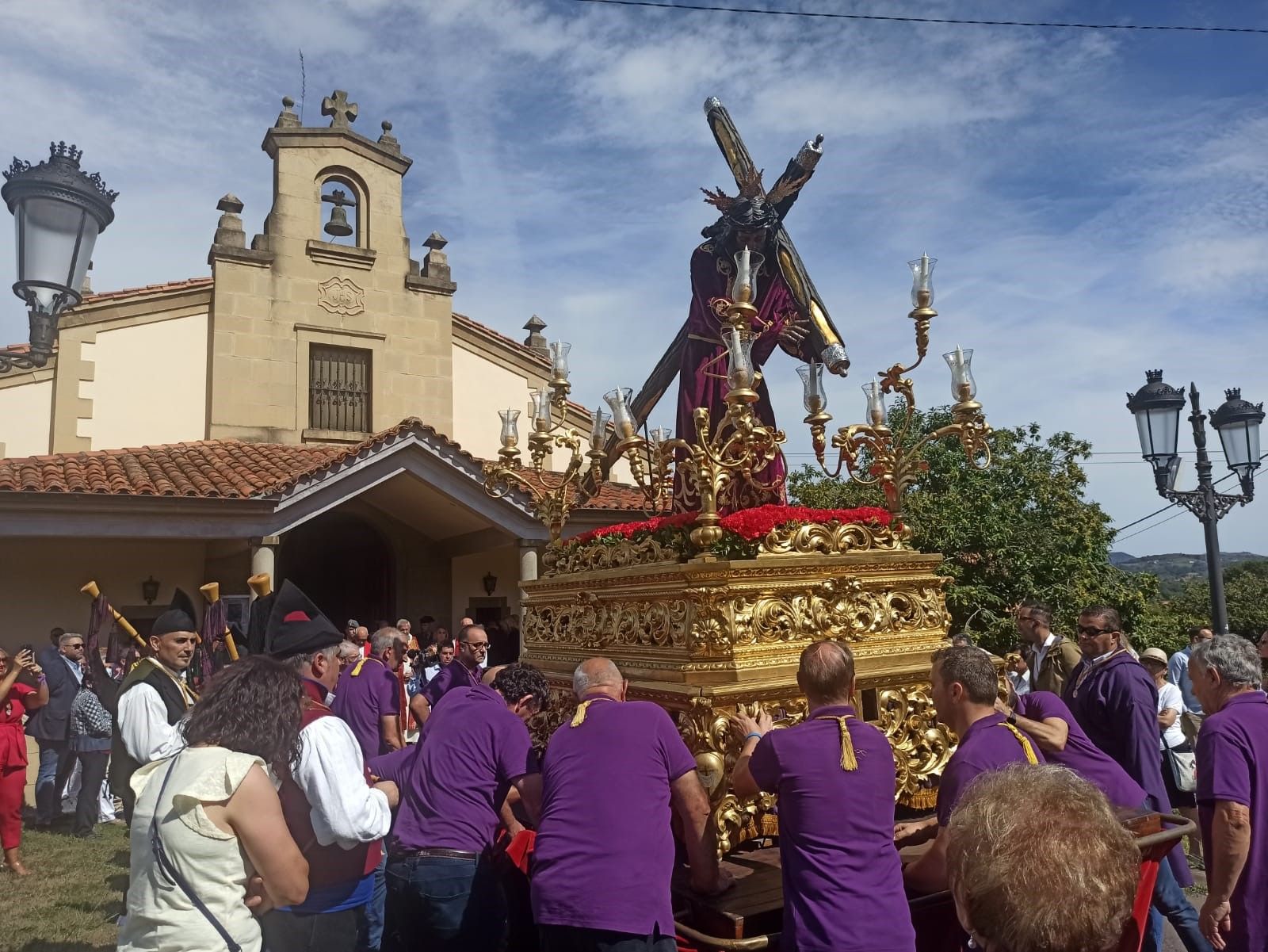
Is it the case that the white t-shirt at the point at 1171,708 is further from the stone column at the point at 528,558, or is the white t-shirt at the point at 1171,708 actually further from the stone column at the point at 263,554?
the stone column at the point at 263,554

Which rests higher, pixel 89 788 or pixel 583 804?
pixel 583 804

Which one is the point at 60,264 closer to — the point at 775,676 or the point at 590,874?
the point at 590,874

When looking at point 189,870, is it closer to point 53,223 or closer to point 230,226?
point 53,223

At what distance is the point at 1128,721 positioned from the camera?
15.2 feet

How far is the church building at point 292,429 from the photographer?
11.2 metres

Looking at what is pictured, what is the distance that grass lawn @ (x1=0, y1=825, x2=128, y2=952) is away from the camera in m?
5.79

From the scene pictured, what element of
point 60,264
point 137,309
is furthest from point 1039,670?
point 137,309

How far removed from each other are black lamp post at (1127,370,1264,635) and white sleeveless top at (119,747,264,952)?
26.1 feet

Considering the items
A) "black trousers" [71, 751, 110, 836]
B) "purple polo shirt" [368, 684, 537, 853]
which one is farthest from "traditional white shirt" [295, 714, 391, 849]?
"black trousers" [71, 751, 110, 836]

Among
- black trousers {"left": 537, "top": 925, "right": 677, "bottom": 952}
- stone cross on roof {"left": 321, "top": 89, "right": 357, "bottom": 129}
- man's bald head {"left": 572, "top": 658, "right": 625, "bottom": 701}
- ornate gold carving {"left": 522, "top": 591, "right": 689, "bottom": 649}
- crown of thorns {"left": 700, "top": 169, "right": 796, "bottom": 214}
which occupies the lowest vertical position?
black trousers {"left": 537, "top": 925, "right": 677, "bottom": 952}

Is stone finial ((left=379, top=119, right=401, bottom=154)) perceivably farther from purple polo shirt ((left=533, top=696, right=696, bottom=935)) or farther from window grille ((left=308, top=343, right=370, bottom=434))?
purple polo shirt ((left=533, top=696, right=696, bottom=935))

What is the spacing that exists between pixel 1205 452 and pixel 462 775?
7531mm

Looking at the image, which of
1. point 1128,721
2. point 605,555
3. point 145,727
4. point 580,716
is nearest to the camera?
point 580,716

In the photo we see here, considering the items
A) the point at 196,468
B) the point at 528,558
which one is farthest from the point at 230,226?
the point at 528,558
